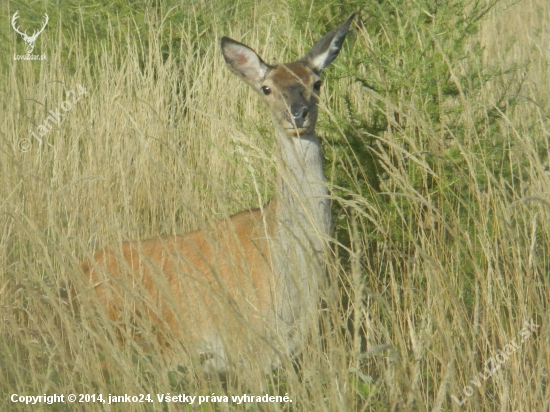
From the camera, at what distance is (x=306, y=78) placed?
4621 millimetres

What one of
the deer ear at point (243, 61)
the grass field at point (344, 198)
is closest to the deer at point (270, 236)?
the deer ear at point (243, 61)

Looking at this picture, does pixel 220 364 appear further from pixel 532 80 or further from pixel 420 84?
pixel 532 80

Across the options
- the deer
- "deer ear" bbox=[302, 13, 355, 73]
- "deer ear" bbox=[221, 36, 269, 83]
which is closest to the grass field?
the deer

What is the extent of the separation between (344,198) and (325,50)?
3.10ft

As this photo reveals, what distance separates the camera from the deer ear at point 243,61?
15.7ft

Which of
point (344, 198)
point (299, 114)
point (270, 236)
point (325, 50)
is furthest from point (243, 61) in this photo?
point (270, 236)

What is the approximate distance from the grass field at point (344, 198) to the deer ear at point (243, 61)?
46 centimetres

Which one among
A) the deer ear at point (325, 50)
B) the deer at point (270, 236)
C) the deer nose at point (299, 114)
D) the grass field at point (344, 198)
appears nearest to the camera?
the grass field at point (344, 198)

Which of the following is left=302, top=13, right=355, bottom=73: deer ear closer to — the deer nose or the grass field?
the grass field

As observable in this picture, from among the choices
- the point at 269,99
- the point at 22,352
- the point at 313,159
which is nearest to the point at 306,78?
the point at 269,99

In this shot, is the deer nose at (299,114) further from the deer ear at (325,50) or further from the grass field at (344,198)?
the deer ear at (325,50)

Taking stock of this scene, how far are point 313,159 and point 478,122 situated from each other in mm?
1216

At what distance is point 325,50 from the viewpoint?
477 cm

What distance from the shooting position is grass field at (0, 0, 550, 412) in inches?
115
